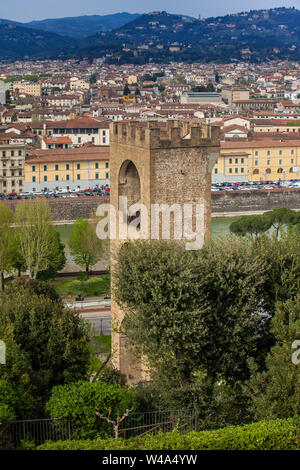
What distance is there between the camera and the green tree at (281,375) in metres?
5.72

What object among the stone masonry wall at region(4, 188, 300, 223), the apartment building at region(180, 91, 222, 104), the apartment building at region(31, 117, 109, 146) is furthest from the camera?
the apartment building at region(180, 91, 222, 104)

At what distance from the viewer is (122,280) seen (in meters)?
6.82

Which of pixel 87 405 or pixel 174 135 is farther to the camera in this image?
pixel 174 135

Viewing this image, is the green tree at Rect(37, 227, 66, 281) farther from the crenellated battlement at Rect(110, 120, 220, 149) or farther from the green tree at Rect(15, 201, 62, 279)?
the crenellated battlement at Rect(110, 120, 220, 149)

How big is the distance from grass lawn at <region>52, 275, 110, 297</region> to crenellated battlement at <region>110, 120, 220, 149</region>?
6589 millimetres

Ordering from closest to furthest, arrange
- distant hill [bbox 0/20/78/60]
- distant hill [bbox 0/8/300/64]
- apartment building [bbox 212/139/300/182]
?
apartment building [bbox 212/139/300/182] → distant hill [bbox 0/8/300/64] → distant hill [bbox 0/20/78/60]

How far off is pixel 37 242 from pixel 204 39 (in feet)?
507

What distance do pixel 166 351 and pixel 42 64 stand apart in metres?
116

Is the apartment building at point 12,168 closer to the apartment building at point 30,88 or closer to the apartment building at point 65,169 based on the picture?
the apartment building at point 65,169

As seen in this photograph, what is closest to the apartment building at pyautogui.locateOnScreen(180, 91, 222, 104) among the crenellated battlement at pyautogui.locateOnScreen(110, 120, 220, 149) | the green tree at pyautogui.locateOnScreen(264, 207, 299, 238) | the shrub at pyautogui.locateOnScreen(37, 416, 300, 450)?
the green tree at pyautogui.locateOnScreen(264, 207, 299, 238)

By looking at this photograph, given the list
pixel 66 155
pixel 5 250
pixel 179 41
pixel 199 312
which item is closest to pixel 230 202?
pixel 66 155

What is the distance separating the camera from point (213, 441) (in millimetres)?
5035

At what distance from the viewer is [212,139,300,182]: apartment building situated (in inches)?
1125

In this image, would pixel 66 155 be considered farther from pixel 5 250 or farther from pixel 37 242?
pixel 5 250
